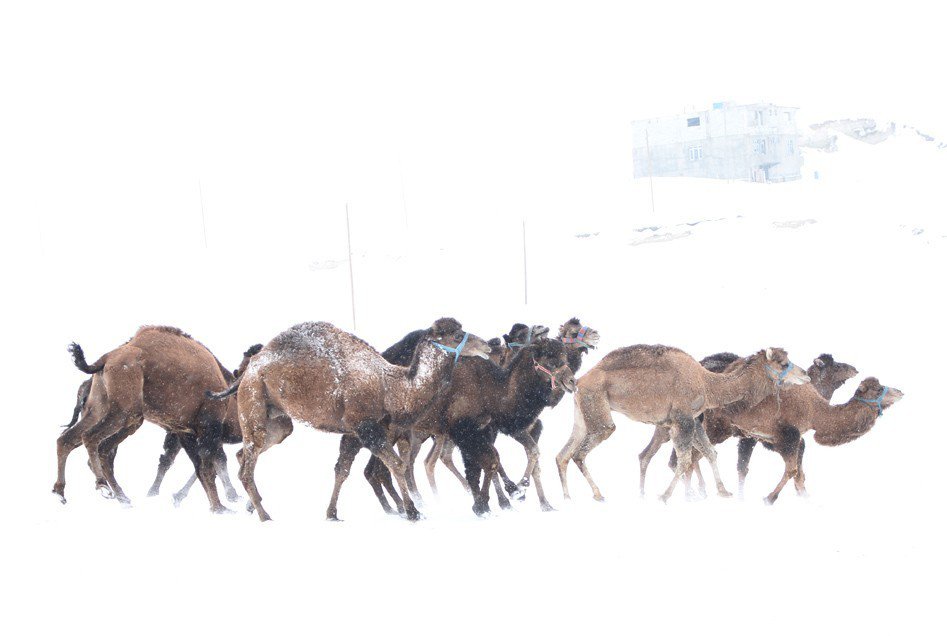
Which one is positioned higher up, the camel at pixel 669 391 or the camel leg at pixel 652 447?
the camel at pixel 669 391

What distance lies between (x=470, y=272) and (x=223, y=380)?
93.1 feet

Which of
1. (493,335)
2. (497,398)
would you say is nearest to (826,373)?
(497,398)

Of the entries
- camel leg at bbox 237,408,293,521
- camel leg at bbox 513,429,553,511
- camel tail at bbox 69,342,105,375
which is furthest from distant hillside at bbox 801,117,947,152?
camel leg at bbox 237,408,293,521

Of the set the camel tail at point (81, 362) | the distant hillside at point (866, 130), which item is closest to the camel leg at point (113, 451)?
the camel tail at point (81, 362)

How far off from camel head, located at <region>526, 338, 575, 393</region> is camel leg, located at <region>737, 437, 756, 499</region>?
3026 millimetres

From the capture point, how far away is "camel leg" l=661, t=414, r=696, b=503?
38.5 ft

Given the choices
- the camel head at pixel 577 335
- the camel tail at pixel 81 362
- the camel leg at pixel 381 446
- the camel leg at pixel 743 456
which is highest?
the camel tail at pixel 81 362

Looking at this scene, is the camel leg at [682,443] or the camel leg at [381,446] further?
the camel leg at [682,443]

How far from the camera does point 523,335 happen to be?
37.4 feet

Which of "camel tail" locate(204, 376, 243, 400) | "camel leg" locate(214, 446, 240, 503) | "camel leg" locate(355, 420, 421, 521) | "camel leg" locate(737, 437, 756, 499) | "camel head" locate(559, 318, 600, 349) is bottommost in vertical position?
"camel leg" locate(737, 437, 756, 499)

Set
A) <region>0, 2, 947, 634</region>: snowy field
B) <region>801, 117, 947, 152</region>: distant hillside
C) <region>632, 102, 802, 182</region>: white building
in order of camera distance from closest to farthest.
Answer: <region>0, 2, 947, 634</region>: snowy field
<region>632, 102, 802, 182</region>: white building
<region>801, 117, 947, 152</region>: distant hillside

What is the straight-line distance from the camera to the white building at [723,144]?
62.9 metres

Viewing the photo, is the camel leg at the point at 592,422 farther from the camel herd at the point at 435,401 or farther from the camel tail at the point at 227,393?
the camel tail at the point at 227,393

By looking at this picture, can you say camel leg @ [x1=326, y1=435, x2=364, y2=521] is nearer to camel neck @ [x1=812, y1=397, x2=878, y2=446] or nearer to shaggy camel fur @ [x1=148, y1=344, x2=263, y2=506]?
shaggy camel fur @ [x1=148, y1=344, x2=263, y2=506]
